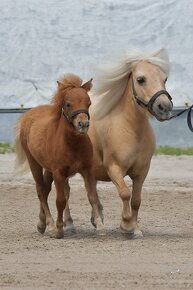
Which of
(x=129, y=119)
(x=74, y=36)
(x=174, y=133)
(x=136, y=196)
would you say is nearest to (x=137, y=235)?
(x=136, y=196)

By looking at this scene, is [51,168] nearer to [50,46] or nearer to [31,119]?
[31,119]

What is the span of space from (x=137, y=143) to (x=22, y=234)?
1627 mm

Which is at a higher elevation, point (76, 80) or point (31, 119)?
point (76, 80)

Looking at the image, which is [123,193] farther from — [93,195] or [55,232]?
[55,232]

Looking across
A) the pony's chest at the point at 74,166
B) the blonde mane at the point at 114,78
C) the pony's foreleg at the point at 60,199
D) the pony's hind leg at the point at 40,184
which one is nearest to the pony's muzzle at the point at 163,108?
the blonde mane at the point at 114,78

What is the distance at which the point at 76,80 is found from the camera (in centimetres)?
1084

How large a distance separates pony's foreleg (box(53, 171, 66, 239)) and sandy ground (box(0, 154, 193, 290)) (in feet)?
0.39

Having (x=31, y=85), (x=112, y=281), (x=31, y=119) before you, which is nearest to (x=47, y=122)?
(x=31, y=119)

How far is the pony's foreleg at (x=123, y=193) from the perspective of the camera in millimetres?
10844

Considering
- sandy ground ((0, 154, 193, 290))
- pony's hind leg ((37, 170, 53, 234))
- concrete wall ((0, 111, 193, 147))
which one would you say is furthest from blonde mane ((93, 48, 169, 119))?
concrete wall ((0, 111, 193, 147))

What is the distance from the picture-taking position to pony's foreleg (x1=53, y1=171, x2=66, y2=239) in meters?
10.8

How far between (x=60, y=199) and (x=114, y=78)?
1.43 metres

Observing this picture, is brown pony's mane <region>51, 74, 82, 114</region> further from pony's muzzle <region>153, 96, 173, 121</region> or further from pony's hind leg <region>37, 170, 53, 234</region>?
pony's hind leg <region>37, 170, 53, 234</region>

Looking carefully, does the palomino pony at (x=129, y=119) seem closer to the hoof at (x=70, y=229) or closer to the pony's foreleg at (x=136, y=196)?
the pony's foreleg at (x=136, y=196)
